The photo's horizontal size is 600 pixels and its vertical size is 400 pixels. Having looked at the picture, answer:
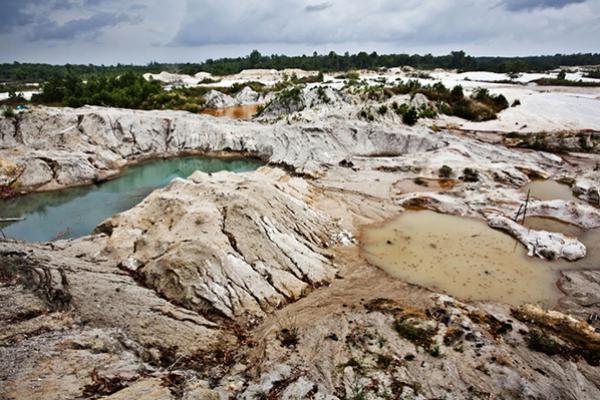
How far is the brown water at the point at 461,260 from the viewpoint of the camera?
1603 cm

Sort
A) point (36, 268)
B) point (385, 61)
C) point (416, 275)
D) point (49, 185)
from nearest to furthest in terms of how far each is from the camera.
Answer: point (36, 268) → point (416, 275) → point (49, 185) → point (385, 61)

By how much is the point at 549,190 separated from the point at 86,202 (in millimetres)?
37494

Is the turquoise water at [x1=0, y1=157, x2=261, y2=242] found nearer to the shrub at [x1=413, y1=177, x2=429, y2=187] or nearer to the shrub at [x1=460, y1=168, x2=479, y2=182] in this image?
the shrub at [x1=413, y1=177, x2=429, y2=187]

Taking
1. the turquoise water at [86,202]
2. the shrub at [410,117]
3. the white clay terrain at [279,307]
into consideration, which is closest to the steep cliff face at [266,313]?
the white clay terrain at [279,307]

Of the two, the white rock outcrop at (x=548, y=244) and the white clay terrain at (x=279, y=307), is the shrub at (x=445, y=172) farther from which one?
the white rock outcrop at (x=548, y=244)

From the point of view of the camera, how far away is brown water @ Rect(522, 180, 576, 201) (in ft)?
89.6

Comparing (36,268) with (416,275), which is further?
(416,275)

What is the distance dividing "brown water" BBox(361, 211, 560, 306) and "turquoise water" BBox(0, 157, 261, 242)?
62.1ft

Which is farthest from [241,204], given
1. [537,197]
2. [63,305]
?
[537,197]

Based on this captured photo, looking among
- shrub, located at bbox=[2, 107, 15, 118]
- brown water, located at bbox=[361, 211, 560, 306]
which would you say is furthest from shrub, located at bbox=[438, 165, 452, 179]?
shrub, located at bbox=[2, 107, 15, 118]

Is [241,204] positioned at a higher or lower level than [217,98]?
lower

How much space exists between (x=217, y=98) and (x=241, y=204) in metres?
65.0

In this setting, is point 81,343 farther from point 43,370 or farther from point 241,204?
point 241,204

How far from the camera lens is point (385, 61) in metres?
143
